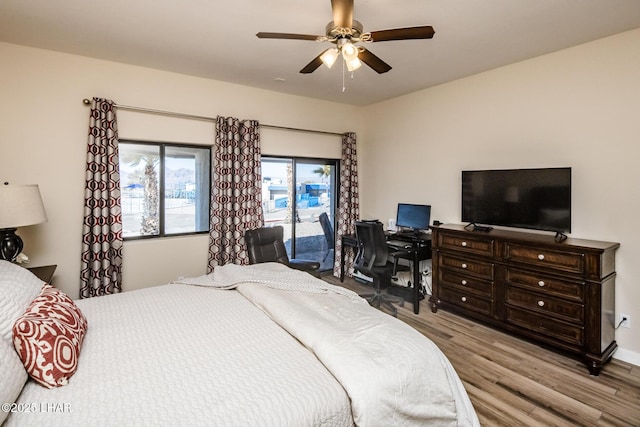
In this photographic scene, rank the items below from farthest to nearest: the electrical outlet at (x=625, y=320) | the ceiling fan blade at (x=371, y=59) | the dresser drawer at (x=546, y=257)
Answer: the electrical outlet at (x=625, y=320), the dresser drawer at (x=546, y=257), the ceiling fan blade at (x=371, y=59)

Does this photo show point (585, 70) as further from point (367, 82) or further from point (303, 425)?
point (303, 425)

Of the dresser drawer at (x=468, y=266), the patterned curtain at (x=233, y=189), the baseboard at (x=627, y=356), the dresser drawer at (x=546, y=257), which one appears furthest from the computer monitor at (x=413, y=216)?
the baseboard at (x=627, y=356)

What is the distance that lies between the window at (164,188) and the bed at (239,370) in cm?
187

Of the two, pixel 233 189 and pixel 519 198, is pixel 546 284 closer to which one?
pixel 519 198

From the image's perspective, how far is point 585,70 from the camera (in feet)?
9.66

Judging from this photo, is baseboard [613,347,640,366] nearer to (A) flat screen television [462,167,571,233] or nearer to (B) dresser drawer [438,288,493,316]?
(B) dresser drawer [438,288,493,316]

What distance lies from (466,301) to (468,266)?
1.29 feet

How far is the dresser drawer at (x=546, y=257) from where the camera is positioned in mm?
2670

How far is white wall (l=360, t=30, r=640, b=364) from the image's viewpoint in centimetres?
275

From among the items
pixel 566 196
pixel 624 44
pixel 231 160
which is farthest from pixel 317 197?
pixel 624 44

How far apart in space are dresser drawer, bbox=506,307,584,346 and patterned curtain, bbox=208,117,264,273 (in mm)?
2996

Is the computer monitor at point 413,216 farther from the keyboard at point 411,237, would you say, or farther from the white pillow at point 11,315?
the white pillow at point 11,315

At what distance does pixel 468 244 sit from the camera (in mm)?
3471

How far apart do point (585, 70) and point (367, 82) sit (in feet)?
7.17
